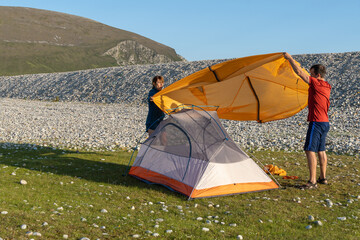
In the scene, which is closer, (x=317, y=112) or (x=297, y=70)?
(x=297, y=70)

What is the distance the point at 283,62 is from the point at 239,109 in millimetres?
2481

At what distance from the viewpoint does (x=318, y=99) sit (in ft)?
29.7

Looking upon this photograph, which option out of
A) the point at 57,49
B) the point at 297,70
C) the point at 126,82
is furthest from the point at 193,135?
the point at 57,49

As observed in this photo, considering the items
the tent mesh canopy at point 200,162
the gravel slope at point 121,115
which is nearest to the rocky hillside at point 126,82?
the gravel slope at point 121,115

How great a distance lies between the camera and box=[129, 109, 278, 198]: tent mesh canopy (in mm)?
8859

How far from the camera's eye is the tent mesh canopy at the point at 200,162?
8.86 meters

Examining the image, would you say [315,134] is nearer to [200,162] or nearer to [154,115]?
[200,162]

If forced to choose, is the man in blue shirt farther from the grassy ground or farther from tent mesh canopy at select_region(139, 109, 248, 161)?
the grassy ground

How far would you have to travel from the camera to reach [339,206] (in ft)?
26.2

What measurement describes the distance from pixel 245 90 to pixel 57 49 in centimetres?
17279

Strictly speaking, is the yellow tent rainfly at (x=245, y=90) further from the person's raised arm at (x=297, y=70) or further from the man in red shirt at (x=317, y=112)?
the man in red shirt at (x=317, y=112)

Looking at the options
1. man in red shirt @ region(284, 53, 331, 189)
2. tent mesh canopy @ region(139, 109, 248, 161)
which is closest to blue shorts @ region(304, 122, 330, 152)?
man in red shirt @ region(284, 53, 331, 189)

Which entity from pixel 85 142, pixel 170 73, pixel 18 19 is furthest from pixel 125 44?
pixel 85 142

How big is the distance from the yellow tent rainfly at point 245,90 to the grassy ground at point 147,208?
2.42 metres
